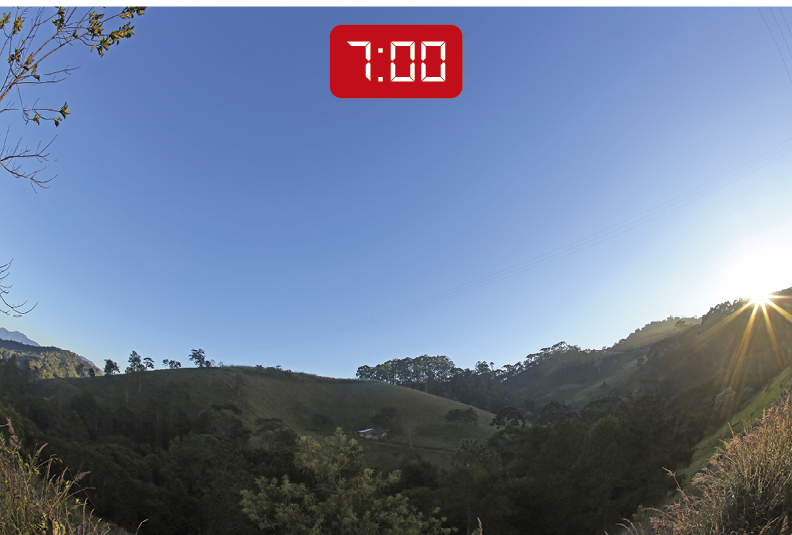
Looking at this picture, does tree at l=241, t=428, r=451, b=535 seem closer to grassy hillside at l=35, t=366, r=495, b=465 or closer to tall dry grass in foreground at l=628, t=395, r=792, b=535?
tall dry grass in foreground at l=628, t=395, r=792, b=535

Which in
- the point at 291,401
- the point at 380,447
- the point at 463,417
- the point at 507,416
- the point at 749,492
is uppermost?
the point at 749,492

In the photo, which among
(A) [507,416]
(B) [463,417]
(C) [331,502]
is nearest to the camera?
(C) [331,502]

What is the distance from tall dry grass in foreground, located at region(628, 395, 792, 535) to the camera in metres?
5.14

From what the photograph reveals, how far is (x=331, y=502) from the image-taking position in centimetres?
2314

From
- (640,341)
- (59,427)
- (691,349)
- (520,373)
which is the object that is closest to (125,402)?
(59,427)

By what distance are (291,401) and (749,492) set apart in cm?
10647

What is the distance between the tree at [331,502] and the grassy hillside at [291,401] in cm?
4209

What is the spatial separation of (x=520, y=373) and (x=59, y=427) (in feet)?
529

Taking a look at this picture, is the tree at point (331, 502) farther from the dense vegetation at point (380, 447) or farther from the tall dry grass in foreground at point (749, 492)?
the tall dry grass in foreground at point (749, 492)

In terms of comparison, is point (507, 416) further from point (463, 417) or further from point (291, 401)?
point (291, 401)

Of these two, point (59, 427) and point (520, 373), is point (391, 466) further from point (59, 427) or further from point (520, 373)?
point (520, 373)

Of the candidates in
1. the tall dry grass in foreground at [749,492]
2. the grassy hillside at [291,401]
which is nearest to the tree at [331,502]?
the tall dry grass in foreground at [749,492]

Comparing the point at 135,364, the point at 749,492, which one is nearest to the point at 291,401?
the point at 135,364

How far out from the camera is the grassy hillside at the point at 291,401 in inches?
3029
